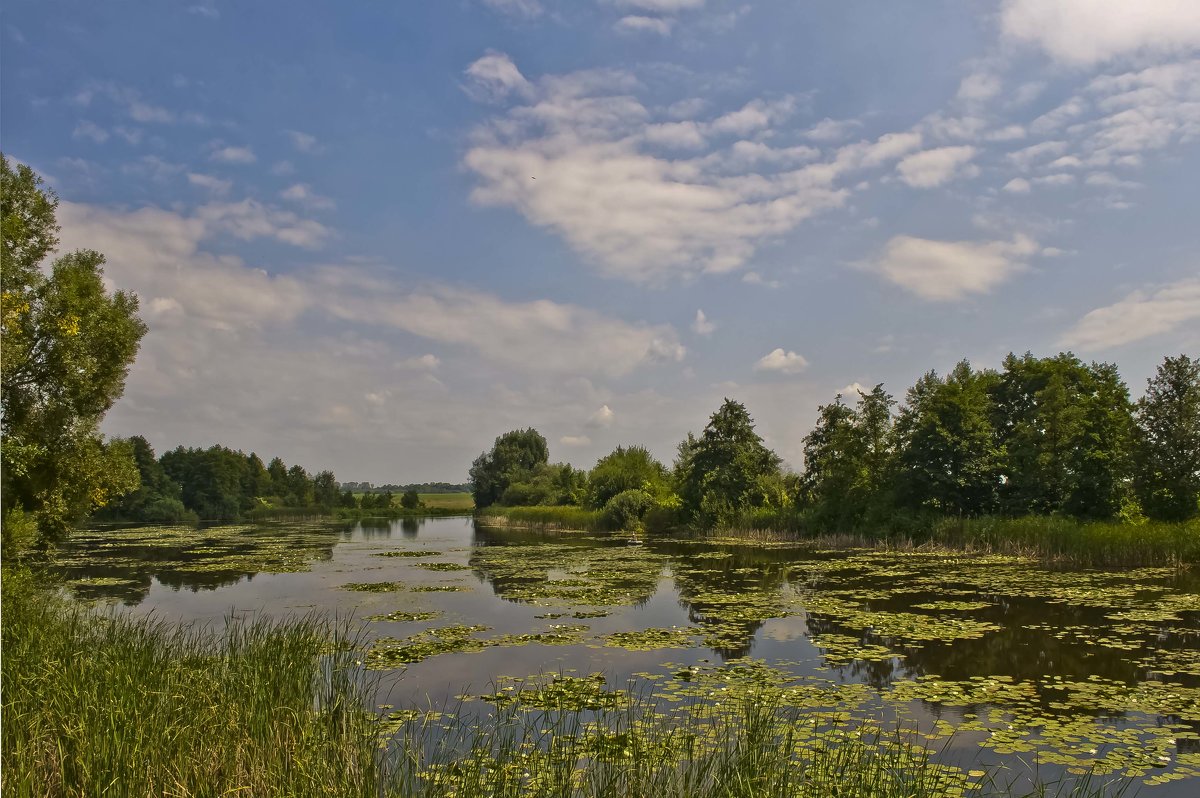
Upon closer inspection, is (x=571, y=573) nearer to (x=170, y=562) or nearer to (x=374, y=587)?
(x=374, y=587)

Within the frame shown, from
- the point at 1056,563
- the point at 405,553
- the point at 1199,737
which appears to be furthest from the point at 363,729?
the point at 405,553

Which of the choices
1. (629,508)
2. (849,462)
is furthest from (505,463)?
(849,462)


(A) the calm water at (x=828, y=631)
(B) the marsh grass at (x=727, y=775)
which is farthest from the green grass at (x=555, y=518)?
(B) the marsh grass at (x=727, y=775)

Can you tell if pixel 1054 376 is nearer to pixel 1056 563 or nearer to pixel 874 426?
pixel 874 426

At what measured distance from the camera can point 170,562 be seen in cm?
3272

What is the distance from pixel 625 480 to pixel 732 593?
42.4 meters

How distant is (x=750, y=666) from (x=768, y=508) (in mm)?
38361

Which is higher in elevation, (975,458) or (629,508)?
(975,458)

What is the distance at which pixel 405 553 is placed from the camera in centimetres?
3994

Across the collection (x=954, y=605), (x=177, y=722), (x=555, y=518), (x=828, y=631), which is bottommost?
(x=555, y=518)

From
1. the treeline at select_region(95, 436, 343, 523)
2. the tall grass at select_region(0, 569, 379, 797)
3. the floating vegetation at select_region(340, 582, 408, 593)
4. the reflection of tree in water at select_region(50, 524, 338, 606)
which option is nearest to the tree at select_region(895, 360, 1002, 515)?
the floating vegetation at select_region(340, 582, 408, 593)

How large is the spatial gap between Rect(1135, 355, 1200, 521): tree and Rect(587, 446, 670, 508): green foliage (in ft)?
125

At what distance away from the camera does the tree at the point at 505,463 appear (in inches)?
3967

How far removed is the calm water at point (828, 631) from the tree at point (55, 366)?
3.78m
